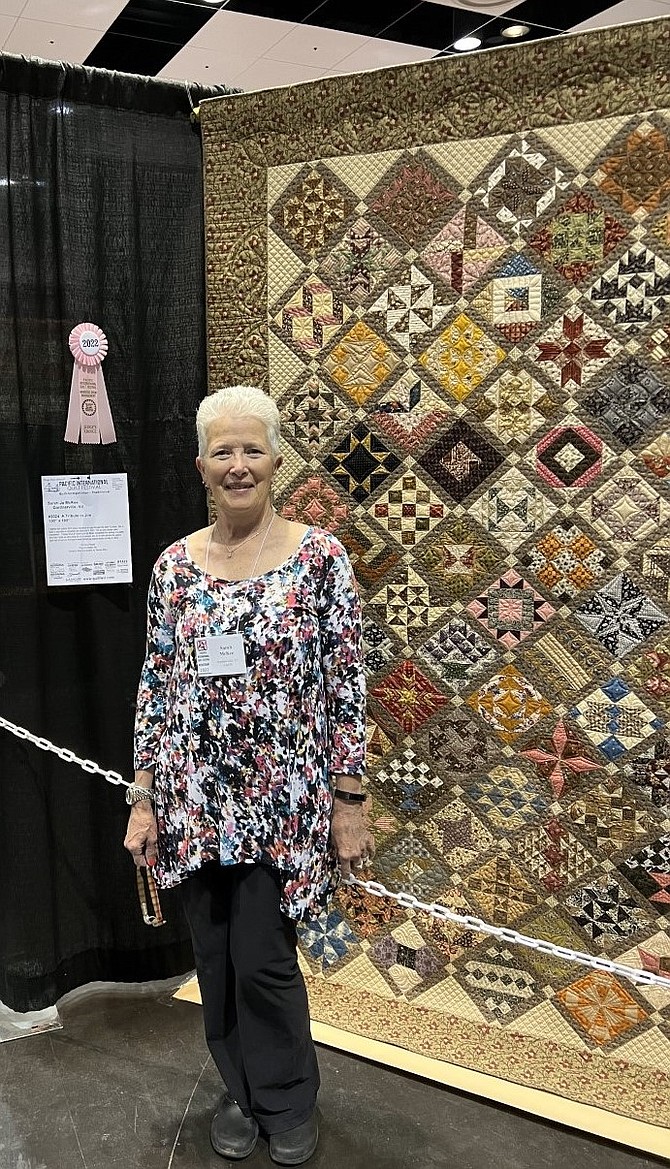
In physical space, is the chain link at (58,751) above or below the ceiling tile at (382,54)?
below

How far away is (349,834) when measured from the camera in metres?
1.78

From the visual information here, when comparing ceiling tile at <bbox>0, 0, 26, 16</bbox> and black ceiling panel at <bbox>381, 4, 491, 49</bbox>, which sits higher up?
ceiling tile at <bbox>0, 0, 26, 16</bbox>

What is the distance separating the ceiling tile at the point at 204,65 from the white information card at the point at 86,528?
3229 mm

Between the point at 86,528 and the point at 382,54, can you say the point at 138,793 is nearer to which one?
the point at 86,528

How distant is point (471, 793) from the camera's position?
2.11 metres

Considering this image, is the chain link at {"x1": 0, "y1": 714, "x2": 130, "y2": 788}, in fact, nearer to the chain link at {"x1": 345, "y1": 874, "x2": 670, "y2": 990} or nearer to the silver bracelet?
the silver bracelet

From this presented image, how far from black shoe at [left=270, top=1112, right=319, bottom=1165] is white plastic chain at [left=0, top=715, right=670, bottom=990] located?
0.48m

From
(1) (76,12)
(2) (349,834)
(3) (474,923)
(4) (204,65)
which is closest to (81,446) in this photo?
(2) (349,834)

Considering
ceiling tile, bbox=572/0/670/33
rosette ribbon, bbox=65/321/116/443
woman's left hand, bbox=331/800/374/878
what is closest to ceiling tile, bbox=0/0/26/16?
ceiling tile, bbox=572/0/670/33

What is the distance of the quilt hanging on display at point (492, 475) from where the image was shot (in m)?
1.86

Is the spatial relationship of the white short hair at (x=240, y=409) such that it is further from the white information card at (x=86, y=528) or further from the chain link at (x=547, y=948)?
the chain link at (x=547, y=948)

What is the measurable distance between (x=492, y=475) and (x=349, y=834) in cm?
83

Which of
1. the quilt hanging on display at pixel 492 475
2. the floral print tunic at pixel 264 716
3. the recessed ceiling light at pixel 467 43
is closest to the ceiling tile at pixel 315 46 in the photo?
the recessed ceiling light at pixel 467 43

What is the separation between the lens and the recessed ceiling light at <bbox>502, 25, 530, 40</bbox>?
4.20 meters
